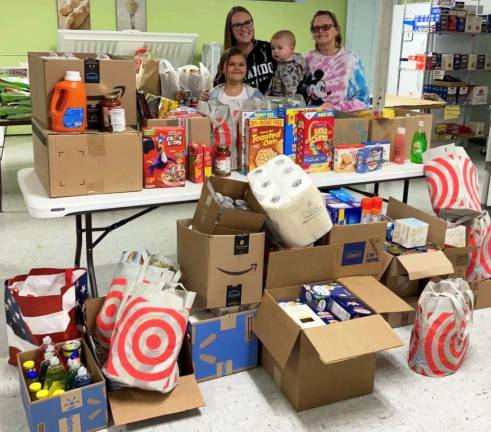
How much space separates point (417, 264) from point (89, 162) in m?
1.52

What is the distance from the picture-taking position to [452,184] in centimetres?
288

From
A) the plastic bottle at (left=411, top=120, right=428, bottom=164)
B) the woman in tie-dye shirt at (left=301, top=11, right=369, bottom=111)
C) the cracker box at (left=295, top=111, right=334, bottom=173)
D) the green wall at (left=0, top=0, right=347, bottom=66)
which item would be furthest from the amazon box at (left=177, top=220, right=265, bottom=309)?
the green wall at (left=0, top=0, right=347, bottom=66)

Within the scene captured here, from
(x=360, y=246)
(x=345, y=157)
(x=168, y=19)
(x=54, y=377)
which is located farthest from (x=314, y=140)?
(x=168, y=19)

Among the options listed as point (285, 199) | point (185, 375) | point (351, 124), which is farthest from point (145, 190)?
point (351, 124)

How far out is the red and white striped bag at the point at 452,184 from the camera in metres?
2.87

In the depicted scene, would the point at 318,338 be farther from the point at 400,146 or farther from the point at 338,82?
the point at 338,82

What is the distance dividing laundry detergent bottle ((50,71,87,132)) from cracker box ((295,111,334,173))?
3.42ft

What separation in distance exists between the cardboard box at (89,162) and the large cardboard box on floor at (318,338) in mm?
719

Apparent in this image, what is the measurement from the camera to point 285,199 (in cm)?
217

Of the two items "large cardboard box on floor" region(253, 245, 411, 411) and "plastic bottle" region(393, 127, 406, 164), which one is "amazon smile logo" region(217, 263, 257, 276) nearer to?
"large cardboard box on floor" region(253, 245, 411, 411)

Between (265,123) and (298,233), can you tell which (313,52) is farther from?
(298,233)

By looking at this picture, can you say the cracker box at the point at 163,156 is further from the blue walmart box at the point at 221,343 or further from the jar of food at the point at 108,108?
the blue walmart box at the point at 221,343

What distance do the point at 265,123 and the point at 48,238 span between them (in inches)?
79.4

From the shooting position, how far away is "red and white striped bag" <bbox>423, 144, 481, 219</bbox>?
113 inches
